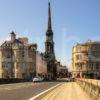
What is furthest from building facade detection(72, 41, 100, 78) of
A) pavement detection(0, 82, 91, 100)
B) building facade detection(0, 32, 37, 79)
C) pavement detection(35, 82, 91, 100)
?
pavement detection(35, 82, 91, 100)

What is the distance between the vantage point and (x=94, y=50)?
541 ft

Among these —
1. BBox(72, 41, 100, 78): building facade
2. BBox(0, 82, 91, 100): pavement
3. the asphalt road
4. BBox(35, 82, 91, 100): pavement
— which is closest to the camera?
the asphalt road

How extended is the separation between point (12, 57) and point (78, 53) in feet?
104

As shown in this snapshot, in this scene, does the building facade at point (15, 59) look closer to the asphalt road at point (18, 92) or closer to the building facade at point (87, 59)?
the building facade at point (87, 59)

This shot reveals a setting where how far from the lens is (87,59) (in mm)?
165500

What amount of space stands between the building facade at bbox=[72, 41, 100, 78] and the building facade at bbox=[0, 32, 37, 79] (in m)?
24.1

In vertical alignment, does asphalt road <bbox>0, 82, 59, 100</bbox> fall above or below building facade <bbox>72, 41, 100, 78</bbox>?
below

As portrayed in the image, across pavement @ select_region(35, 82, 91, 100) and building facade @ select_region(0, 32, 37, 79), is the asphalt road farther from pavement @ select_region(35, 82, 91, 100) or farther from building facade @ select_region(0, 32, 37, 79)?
building facade @ select_region(0, 32, 37, 79)

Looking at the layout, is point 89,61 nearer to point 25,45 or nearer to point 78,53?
point 78,53

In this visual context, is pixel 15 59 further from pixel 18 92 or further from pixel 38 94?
pixel 38 94

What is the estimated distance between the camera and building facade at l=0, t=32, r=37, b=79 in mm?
144087

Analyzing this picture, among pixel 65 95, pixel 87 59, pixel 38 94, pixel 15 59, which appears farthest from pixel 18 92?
pixel 87 59

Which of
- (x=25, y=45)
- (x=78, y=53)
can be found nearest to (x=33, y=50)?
(x=25, y=45)

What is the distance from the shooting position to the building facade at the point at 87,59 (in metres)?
164
